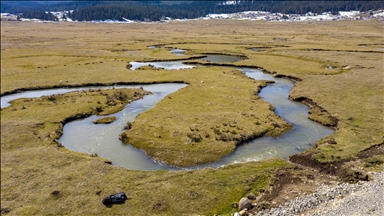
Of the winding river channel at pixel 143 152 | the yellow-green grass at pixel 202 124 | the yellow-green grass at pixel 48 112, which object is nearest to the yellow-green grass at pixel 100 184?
the yellow-green grass at pixel 48 112

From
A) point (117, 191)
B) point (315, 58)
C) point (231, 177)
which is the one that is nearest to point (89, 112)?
point (117, 191)

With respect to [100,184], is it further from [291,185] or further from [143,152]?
[291,185]

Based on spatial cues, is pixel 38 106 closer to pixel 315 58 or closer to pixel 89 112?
pixel 89 112

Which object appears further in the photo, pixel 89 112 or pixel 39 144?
pixel 89 112

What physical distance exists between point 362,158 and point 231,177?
16.5 m

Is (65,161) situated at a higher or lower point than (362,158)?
lower

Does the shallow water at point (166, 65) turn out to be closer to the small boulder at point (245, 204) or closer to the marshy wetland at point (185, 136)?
the marshy wetland at point (185, 136)

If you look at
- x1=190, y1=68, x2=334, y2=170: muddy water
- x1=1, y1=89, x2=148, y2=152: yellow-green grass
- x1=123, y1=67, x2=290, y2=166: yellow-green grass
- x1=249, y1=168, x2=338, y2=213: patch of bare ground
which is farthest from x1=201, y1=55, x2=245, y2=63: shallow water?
x1=249, y1=168, x2=338, y2=213: patch of bare ground

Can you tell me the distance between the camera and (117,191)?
94.1 feet

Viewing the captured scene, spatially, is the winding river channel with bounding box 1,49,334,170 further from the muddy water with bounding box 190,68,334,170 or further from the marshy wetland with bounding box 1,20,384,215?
the marshy wetland with bounding box 1,20,384,215

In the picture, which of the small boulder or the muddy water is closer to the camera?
the small boulder

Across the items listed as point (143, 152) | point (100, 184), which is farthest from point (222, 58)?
point (100, 184)

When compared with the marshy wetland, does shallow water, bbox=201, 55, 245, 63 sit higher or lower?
higher

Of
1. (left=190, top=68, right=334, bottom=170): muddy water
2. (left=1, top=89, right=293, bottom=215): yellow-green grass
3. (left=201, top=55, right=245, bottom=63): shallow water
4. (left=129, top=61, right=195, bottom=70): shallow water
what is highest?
(left=201, top=55, right=245, bottom=63): shallow water
